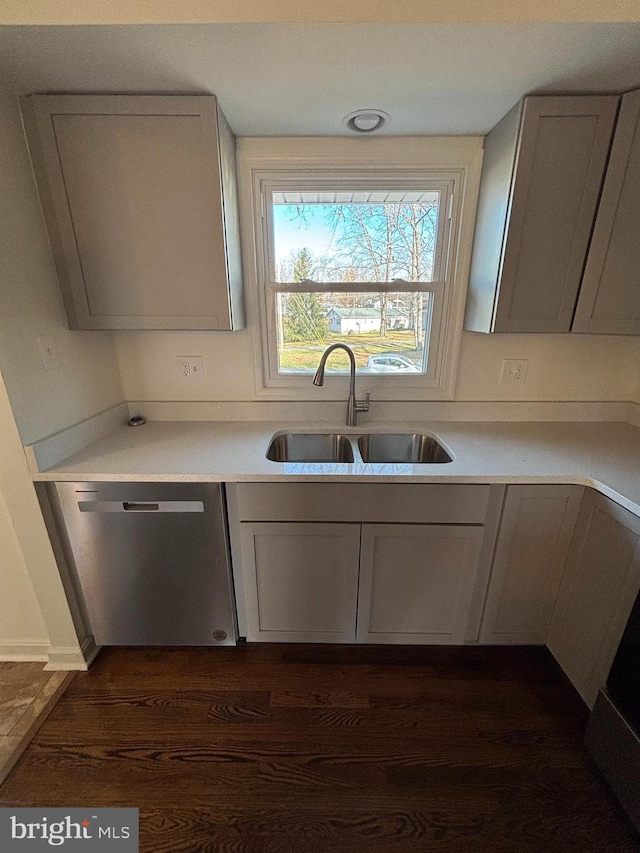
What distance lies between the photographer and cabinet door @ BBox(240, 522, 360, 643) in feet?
4.49

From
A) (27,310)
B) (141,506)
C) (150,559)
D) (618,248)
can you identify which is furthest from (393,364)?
(27,310)

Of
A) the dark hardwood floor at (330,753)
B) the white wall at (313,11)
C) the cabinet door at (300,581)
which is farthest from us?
the cabinet door at (300,581)

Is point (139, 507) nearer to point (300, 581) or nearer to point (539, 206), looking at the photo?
point (300, 581)

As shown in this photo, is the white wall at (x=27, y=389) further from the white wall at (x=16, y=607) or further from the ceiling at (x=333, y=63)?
the ceiling at (x=333, y=63)

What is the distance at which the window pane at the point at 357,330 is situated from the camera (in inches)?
Result: 68.8

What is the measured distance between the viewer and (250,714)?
134 cm

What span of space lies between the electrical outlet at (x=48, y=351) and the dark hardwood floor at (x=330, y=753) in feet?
4.48

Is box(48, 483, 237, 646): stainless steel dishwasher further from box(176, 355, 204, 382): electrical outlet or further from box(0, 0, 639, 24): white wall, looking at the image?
box(0, 0, 639, 24): white wall

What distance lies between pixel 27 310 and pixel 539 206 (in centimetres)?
200

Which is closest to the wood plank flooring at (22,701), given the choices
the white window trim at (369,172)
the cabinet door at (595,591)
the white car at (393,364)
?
the white window trim at (369,172)

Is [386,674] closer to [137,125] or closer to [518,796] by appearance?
[518,796]

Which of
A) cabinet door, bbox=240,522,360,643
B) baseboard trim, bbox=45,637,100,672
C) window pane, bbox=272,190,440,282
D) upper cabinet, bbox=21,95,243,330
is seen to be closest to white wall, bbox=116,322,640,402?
upper cabinet, bbox=21,95,243,330

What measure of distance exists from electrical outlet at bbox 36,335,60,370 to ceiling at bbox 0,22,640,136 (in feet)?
2.72

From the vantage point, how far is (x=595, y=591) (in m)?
1.27
